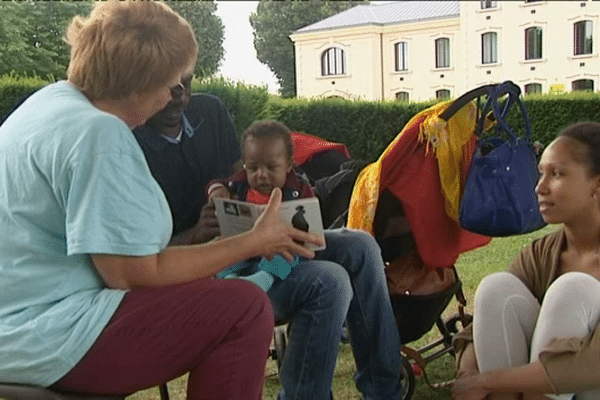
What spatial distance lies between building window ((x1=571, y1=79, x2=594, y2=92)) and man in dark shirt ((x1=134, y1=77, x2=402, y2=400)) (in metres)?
7.93

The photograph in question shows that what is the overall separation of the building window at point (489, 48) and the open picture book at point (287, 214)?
28.0 feet

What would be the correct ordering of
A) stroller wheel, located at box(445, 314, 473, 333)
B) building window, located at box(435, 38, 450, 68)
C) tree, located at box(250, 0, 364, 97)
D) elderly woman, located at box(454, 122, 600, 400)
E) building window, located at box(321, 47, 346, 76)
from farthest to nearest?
building window, located at box(435, 38, 450, 68)
building window, located at box(321, 47, 346, 76)
tree, located at box(250, 0, 364, 97)
stroller wheel, located at box(445, 314, 473, 333)
elderly woman, located at box(454, 122, 600, 400)

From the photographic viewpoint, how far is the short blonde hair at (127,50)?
1.37 m

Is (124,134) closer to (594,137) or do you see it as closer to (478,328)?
(478,328)

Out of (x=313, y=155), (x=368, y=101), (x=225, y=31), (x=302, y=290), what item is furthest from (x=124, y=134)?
(x=368, y=101)

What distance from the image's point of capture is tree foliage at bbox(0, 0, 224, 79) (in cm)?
330

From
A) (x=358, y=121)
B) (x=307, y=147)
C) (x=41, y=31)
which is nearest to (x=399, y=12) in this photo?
(x=358, y=121)

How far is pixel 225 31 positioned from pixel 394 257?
2438mm

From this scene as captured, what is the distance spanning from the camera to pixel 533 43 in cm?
1039

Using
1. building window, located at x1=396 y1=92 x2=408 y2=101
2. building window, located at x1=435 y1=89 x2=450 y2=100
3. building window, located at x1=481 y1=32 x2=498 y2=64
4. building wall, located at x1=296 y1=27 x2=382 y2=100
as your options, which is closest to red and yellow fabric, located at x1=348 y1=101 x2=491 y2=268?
building wall, located at x1=296 y1=27 x2=382 y2=100

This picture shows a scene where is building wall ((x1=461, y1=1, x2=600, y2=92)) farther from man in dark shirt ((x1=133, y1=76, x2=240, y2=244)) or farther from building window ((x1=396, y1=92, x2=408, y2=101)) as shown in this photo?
man in dark shirt ((x1=133, y1=76, x2=240, y2=244))

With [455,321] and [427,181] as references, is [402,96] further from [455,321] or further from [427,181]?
[427,181]

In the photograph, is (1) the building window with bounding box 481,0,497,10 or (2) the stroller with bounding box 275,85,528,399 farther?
(1) the building window with bounding box 481,0,497,10

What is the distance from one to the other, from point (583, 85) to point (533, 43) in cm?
125
